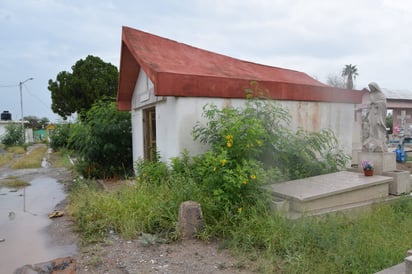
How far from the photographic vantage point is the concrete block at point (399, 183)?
5273 millimetres

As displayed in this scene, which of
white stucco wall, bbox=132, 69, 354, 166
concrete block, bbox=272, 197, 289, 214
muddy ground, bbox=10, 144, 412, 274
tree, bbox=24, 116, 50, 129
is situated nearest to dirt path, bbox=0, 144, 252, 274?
muddy ground, bbox=10, 144, 412, 274

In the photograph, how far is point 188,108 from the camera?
214 inches

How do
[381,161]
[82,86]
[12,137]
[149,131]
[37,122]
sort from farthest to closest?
[37,122], [12,137], [82,86], [149,131], [381,161]

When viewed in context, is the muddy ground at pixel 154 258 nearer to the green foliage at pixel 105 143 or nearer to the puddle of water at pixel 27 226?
the puddle of water at pixel 27 226

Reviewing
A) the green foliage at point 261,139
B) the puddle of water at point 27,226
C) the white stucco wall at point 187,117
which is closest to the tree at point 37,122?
the puddle of water at point 27,226

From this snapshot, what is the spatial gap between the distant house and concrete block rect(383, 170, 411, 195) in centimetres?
212

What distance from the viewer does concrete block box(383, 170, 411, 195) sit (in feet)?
17.3

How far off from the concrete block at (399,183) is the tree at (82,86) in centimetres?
1975

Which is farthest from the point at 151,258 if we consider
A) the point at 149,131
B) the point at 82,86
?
the point at 82,86

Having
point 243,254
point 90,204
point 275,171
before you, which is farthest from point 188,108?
point 243,254

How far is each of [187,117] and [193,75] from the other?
79cm

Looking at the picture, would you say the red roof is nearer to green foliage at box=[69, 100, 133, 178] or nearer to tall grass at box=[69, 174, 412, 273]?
green foliage at box=[69, 100, 133, 178]

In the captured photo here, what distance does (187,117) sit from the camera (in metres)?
5.43

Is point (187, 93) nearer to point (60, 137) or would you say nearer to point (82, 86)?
point (60, 137)
